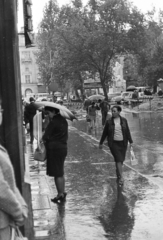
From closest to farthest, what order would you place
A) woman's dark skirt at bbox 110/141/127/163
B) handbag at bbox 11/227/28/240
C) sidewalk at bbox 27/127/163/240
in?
handbag at bbox 11/227/28/240 → sidewalk at bbox 27/127/163/240 → woman's dark skirt at bbox 110/141/127/163

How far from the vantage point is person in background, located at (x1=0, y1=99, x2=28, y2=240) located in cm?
308

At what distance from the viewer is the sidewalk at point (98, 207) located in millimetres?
6375

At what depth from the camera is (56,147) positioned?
812 cm

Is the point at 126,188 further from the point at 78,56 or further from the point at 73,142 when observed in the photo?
the point at 78,56

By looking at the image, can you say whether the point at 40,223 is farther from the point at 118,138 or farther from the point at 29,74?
the point at 29,74

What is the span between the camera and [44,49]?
2403 inches

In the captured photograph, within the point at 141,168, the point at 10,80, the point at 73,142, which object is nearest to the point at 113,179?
the point at 141,168

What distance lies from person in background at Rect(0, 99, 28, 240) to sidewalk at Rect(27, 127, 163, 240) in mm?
3014

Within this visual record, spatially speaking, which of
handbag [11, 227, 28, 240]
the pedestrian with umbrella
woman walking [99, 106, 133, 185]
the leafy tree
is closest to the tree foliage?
the leafy tree

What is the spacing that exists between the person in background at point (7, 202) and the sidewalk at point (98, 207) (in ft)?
9.89

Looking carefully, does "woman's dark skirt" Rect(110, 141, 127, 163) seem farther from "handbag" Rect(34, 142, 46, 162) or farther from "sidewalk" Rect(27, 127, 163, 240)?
"handbag" Rect(34, 142, 46, 162)

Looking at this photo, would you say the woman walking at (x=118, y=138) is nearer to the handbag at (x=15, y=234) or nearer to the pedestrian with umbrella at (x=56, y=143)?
the pedestrian with umbrella at (x=56, y=143)

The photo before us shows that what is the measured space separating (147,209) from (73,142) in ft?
35.2

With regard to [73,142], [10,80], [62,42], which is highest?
[62,42]
